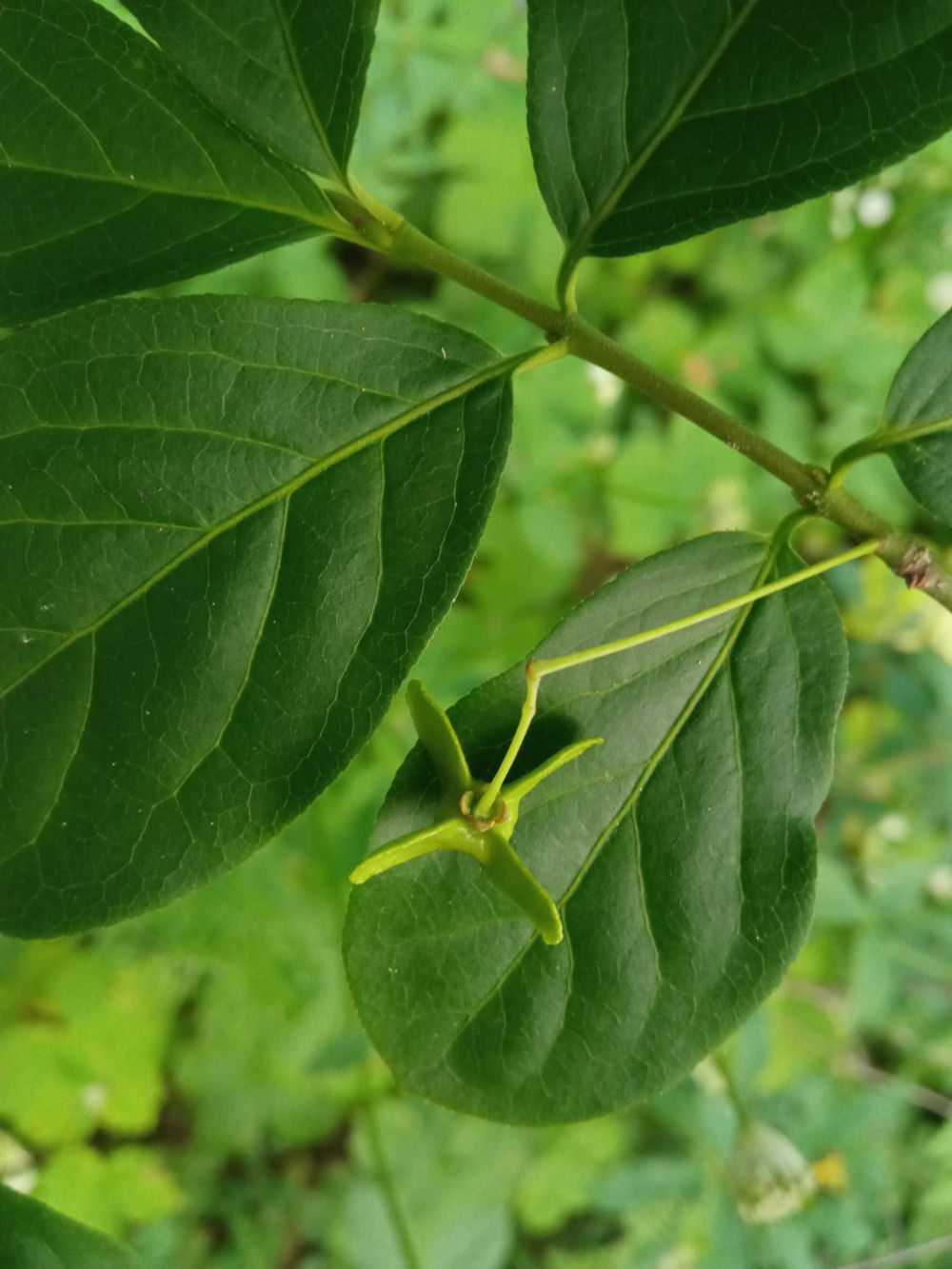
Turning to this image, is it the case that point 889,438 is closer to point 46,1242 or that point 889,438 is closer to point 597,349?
point 597,349

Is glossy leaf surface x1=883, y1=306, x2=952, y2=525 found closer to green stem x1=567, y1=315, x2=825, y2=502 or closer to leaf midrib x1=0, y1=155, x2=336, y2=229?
green stem x1=567, y1=315, x2=825, y2=502

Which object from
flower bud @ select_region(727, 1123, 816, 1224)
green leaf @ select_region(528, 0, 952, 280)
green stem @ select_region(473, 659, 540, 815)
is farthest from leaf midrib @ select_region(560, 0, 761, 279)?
flower bud @ select_region(727, 1123, 816, 1224)

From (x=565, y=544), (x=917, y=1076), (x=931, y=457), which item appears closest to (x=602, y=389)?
(x=565, y=544)

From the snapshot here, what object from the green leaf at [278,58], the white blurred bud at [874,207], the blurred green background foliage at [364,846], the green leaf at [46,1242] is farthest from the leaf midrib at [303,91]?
the white blurred bud at [874,207]

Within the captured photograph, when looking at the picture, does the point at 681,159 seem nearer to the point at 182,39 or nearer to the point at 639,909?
the point at 182,39

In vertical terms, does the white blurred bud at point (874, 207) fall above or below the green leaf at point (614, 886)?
above

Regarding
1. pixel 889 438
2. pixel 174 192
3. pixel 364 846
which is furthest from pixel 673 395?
pixel 364 846

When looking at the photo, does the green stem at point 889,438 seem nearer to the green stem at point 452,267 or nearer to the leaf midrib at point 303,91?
the green stem at point 452,267
